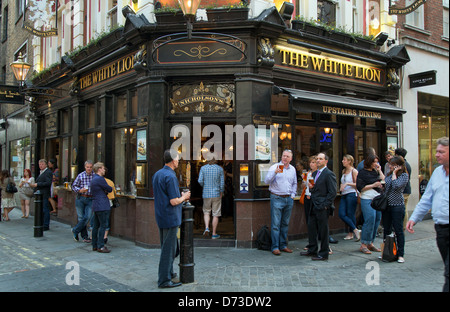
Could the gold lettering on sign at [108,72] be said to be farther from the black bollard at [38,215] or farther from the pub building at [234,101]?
the black bollard at [38,215]

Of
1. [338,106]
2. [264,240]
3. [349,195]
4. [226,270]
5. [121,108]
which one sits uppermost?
[121,108]

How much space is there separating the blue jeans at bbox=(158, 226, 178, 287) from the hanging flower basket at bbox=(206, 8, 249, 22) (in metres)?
4.69

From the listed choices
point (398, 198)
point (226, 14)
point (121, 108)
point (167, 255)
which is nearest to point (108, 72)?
point (121, 108)

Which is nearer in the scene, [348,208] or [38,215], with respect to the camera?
[348,208]

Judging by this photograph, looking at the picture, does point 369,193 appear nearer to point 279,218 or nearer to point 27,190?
point 279,218

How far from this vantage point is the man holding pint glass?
732cm

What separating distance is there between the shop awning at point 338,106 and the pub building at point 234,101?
0.03 meters

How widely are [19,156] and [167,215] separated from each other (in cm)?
1568

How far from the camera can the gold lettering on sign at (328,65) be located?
8.66m

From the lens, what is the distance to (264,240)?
755cm

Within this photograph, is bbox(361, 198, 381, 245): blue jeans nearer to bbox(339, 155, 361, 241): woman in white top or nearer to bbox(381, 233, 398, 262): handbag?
bbox(381, 233, 398, 262): handbag

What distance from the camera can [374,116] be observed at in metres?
9.25

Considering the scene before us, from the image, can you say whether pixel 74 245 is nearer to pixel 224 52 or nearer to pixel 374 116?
pixel 224 52

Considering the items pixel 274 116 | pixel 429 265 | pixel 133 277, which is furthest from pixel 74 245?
pixel 429 265
